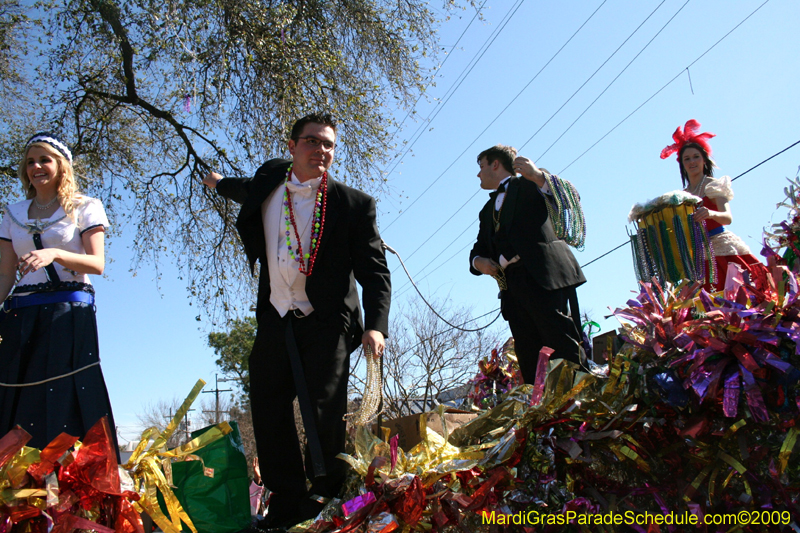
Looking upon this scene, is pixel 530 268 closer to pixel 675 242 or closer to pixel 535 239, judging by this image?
pixel 535 239

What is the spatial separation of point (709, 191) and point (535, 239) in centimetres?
132

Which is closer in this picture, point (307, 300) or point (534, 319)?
point (307, 300)

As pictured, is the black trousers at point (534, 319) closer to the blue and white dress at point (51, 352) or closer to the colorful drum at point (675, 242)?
the colorful drum at point (675, 242)

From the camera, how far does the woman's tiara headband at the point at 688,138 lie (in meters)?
4.00

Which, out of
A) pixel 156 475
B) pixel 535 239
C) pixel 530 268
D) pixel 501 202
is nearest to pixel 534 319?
pixel 530 268

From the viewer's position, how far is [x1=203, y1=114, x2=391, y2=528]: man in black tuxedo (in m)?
2.59

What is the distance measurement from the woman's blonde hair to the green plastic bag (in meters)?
1.21

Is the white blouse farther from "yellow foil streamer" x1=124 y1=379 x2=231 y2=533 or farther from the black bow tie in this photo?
the black bow tie

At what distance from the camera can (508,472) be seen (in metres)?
1.83

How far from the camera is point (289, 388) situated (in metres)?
2.73

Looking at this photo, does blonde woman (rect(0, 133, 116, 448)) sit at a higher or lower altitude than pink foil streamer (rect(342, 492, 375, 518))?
higher

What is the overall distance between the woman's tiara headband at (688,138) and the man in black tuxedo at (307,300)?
2.38m

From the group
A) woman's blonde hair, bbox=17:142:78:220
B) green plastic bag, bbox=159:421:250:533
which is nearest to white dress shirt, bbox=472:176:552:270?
A: green plastic bag, bbox=159:421:250:533

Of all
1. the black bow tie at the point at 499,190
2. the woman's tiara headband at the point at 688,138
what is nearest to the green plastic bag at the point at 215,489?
the black bow tie at the point at 499,190
